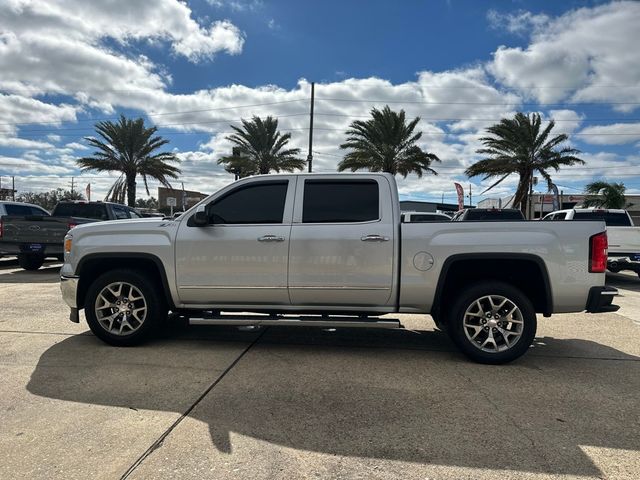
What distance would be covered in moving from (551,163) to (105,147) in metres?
25.9

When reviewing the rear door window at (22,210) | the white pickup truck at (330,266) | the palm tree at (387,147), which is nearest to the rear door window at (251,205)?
the white pickup truck at (330,266)

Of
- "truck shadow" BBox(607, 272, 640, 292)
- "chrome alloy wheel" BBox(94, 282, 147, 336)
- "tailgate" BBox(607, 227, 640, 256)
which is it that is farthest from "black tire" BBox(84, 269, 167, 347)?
"tailgate" BBox(607, 227, 640, 256)

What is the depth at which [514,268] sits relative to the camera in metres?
4.82

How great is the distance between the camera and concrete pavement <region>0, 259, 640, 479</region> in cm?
287

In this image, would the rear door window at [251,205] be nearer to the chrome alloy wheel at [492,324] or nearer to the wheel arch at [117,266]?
the wheel arch at [117,266]

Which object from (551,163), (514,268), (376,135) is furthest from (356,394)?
(551,163)

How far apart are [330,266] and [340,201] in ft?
2.37

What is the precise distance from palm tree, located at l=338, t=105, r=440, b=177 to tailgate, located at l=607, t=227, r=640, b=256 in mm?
15933

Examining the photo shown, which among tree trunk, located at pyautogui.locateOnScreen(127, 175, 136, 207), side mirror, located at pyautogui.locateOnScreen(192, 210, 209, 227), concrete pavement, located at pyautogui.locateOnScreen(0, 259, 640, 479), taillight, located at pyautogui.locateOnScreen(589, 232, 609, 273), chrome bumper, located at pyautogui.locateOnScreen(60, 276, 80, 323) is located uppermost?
tree trunk, located at pyautogui.locateOnScreen(127, 175, 136, 207)

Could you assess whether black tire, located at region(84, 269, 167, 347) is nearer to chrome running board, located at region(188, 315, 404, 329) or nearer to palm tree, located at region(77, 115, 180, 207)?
chrome running board, located at region(188, 315, 404, 329)

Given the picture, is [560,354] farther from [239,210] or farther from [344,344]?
[239,210]

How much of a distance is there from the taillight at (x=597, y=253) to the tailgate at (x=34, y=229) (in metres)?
10.9

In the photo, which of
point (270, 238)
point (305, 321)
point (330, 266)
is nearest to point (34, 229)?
point (270, 238)

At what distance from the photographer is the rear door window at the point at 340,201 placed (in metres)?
4.86
